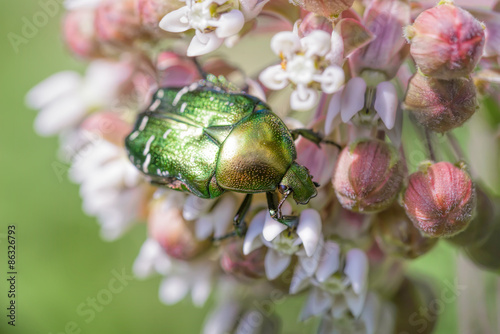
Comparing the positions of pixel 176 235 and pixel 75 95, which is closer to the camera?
pixel 176 235

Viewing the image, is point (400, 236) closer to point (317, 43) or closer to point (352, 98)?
point (352, 98)

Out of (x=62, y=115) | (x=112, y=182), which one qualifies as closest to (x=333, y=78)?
(x=112, y=182)

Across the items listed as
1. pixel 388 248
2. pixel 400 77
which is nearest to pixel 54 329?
pixel 388 248

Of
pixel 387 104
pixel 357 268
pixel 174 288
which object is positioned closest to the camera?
pixel 387 104

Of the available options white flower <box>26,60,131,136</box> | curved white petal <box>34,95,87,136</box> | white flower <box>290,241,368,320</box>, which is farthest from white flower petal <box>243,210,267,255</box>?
curved white petal <box>34,95,87,136</box>

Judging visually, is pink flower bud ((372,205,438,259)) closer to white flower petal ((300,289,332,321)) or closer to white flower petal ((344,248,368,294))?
white flower petal ((344,248,368,294))

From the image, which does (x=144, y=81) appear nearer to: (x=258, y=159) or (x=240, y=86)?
(x=240, y=86)
